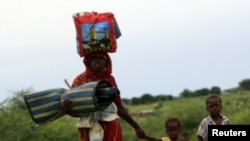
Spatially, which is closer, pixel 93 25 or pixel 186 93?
pixel 93 25

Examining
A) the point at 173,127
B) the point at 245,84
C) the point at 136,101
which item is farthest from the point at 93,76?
the point at 136,101

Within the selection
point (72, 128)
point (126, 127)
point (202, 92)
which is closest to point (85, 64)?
point (72, 128)

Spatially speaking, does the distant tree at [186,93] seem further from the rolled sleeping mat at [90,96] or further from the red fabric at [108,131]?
the rolled sleeping mat at [90,96]


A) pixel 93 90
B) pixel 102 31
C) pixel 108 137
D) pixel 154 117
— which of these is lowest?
pixel 154 117

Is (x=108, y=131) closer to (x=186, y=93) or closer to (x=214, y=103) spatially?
(x=214, y=103)

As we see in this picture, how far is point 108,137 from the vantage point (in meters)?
6.24

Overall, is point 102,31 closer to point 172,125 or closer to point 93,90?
point 93,90

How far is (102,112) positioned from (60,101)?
0.41 meters

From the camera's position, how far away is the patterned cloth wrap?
19.5ft

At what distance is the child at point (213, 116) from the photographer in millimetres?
6395

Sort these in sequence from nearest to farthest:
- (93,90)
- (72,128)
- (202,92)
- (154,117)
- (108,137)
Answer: (93,90) → (108,137) → (72,128) → (154,117) → (202,92)

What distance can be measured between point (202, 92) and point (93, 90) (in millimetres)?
53234

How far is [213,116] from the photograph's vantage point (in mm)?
6461

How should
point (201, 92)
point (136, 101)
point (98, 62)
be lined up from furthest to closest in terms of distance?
1. point (136, 101)
2. point (201, 92)
3. point (98, 62)
